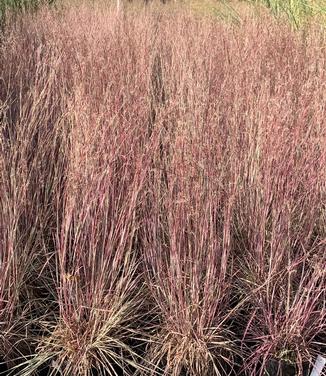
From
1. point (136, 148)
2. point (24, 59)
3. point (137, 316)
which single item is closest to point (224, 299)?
point (137, 316)

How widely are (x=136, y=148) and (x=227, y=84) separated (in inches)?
39.2

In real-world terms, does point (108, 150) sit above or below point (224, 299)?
above

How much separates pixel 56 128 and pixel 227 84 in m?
1.03

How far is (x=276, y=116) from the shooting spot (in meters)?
1.87

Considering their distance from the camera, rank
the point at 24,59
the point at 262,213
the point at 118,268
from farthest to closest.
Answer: the point at 24,59 → the point at 262,213 → the point at 118,268

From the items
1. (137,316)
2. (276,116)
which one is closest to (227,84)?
(276,116)

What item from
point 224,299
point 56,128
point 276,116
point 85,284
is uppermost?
point 276,116

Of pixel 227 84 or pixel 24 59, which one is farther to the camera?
pixel 24 59

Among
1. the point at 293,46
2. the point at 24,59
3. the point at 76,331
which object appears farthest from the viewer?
the point at 293,46

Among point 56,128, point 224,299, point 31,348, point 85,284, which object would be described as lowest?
point 31,348

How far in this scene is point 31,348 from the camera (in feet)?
5.46

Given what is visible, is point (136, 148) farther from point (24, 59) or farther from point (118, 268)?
point (24, 59)

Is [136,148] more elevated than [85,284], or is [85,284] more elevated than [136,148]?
[136,148]

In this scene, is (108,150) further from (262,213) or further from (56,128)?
(262,213)
